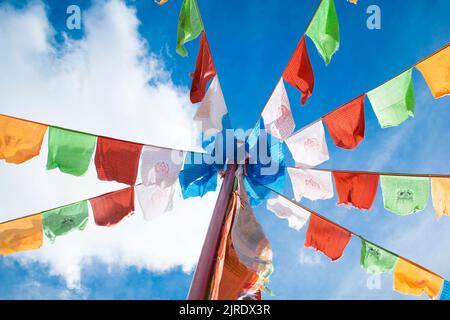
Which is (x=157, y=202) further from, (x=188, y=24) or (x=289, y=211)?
(x=188, y=24)

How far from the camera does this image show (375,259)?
512 centimetres

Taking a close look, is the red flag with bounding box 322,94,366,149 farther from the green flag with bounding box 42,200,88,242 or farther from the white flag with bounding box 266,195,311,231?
the green flag with bounding box 42,200,88,242

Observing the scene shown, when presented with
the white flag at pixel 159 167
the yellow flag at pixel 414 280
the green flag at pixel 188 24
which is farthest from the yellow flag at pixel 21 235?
the yellow flag at pixel 414 280

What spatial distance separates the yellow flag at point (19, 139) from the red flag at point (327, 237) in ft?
13.4

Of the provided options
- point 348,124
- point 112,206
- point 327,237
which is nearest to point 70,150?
point 112,206

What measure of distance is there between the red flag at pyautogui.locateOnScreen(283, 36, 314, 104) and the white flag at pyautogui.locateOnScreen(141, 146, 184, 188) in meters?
1.86

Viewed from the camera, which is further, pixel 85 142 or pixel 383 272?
pixel 383 272

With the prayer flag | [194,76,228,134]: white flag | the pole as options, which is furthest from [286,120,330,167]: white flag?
the prayer flag

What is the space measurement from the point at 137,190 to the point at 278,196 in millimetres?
2192

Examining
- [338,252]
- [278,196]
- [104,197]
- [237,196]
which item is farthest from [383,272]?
[104,197]

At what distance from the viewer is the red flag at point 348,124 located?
4672mm

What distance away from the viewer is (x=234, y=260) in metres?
3.17
